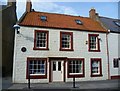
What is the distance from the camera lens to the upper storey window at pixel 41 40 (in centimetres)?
1939

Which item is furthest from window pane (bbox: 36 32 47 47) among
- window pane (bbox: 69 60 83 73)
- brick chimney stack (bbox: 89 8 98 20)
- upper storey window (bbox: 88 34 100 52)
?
brick chimney stack (bbox: 89 8 98 20)

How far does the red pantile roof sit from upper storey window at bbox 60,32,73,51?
2.69 ft

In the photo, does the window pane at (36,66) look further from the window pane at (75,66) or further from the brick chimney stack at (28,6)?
the brick chimney stack at (28,6)

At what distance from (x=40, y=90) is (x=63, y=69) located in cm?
588

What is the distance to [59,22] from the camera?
21594mm

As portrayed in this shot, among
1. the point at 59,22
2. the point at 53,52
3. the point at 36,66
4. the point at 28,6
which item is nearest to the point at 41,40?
the point at 53,52

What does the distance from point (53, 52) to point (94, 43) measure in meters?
5.32

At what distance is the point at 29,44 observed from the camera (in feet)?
62.3

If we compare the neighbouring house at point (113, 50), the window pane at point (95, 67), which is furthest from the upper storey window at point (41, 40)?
the neighbouring house at point (113, 50)

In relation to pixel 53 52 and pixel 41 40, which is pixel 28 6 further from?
pixel 53 52

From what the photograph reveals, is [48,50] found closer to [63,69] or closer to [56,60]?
[56,60]

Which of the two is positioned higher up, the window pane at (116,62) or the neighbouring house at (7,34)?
the neighbouring house at (7,34)

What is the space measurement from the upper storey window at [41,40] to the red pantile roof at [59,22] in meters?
0.84

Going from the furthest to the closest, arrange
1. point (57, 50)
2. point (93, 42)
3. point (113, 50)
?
point (113, 50) → point (93, 42) → point (57, 50)
